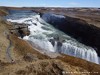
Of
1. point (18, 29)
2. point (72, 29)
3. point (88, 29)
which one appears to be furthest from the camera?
point (72, 29)

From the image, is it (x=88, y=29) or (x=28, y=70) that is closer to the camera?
(x=28, y=70)

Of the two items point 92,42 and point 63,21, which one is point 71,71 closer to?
point 92,42

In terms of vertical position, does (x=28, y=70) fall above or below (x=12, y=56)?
above

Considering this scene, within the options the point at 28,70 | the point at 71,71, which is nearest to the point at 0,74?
the point at 28,70

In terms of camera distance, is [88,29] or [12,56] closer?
[12,56]

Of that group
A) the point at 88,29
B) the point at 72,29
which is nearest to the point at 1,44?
the point at 88,29

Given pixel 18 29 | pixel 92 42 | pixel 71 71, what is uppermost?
pixel 71 71

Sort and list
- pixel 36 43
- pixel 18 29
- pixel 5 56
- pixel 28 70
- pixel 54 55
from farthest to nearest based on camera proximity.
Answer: pixel 18 29 < pixel 36 43 < pixel 54 55 < pixel 5 56 < pixel 28 70

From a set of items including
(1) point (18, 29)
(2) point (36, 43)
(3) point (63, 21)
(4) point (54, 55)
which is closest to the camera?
(4) point (54, 55)

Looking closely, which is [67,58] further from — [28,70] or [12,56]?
[28,70]
